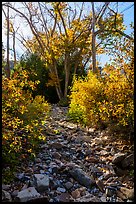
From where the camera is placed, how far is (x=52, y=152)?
306 centimetres

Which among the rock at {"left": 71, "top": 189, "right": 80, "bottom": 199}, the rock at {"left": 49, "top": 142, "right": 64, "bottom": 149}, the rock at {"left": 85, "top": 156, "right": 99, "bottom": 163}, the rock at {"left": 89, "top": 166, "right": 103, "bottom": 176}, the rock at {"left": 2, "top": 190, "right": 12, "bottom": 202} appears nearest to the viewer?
the rock at {"left": 2, "top": 190, "right": 12, "bottom": 202}

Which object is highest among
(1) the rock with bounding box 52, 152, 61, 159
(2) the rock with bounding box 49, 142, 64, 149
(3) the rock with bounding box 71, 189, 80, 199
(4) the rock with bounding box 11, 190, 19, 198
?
(2) the rock with bounding box 49, 142, 64, 149

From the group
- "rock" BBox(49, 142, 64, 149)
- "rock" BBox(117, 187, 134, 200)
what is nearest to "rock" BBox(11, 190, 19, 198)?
"rock" BBox(117, 187, 134, 200)

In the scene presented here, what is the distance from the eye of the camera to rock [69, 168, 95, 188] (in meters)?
2.32

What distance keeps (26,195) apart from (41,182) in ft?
0.86

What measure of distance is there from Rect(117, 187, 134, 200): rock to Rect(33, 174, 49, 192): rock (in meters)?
0.60

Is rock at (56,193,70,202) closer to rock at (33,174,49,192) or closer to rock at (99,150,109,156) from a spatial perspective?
rock at (33,174,49,192)

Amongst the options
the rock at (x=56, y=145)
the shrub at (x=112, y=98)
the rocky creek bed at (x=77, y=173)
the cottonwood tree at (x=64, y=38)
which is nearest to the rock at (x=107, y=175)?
the rocky creek bed at (x=77, y=173)

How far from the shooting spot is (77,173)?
2422mm

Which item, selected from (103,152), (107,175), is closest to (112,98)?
(103,152)

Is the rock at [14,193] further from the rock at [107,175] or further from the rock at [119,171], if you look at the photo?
the rock at [119,171]

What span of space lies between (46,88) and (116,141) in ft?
17.6

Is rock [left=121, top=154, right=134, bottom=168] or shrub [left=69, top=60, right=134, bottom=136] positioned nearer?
rock [left=121, top=154, right=134, bottom=168]

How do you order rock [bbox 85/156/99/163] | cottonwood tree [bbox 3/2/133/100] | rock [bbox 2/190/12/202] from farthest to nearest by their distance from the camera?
1. cottonwood tree [bbox 3/2/133/100]
2. rock [bbox 85/156/99/163]
3. rock [bbox 2/190/12/202]
